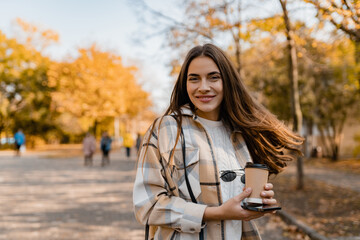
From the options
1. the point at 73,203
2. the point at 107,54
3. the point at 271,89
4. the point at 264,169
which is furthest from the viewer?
the point at 107,54

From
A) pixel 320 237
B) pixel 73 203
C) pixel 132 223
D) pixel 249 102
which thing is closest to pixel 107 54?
pixel 73 203

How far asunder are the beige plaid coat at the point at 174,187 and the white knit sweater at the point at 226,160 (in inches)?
2.7

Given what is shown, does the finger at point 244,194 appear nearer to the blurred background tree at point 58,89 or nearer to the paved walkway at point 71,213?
the paved walkway at point 71,213

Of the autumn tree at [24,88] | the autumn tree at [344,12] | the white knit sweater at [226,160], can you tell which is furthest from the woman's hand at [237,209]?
the autumn tree at [24,88]

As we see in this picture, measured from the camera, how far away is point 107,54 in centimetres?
3325

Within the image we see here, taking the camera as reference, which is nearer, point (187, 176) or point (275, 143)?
point (187, 176)

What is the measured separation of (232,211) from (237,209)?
0.03m

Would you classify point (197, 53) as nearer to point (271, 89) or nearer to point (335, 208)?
point (335, 208)

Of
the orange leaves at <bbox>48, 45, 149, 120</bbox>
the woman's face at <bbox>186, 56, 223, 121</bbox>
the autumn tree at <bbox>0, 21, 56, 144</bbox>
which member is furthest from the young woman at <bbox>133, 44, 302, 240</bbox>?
the autumn tree at <bbox>0, 21, 56, 144</bbox>

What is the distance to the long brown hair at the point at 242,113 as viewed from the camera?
85.1 inches

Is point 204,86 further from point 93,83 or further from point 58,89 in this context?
point 58,89

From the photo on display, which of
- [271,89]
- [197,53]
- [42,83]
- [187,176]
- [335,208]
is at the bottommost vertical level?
[335,208]

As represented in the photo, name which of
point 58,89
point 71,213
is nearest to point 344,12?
point 71,213

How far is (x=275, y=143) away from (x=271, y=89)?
22.9m
